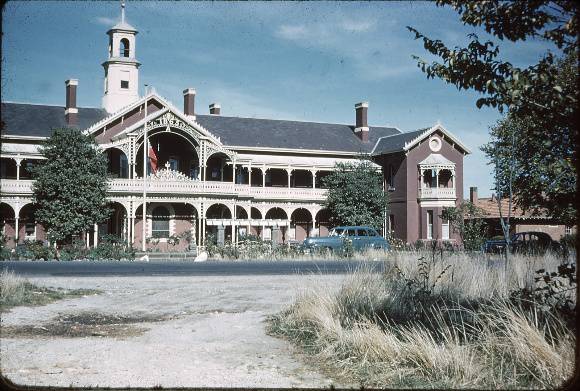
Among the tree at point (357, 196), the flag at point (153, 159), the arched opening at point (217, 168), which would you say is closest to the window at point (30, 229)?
the flag at point (153, 159)

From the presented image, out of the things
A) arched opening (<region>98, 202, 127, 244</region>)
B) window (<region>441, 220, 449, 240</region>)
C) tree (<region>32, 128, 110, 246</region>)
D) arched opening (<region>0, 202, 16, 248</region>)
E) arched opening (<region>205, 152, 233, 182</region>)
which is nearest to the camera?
tree (<region>32, 128, 110, 246</region>)

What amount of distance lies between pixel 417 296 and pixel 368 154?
33.6 m

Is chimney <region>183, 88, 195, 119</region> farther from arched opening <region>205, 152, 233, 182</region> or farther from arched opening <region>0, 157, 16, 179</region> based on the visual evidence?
arched opening <region>0, 157, 16, 179</region>

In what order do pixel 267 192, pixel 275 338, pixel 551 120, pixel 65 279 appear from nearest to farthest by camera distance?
1. pixel 551 120
2. pixel 275 338
3. pixel 65 279
4. pixel 267 192

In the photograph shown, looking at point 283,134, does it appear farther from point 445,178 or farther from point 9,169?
point 9,169

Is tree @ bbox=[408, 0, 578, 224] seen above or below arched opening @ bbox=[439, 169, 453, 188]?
below

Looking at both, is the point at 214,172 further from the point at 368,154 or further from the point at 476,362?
the point at 476,362

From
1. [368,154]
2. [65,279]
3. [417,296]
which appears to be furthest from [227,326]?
[368,154]

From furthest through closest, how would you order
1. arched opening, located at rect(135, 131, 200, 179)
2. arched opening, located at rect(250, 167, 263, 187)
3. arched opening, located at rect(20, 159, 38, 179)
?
arched opening, located at rect(250, 167, 263, 187) < arched opening, located at rect(135, 131, 200, 179) < arched opening, located at rect(20, 159, 38, 179)

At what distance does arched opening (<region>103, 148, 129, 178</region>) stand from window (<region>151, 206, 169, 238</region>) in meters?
3.15

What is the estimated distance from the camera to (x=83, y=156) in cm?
3219

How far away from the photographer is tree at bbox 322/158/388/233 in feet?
128

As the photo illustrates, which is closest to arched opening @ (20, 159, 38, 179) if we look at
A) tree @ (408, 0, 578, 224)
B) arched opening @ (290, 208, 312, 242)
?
arched opening @ (290, 208, 312, 242)

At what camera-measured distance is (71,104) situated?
3897 cm
